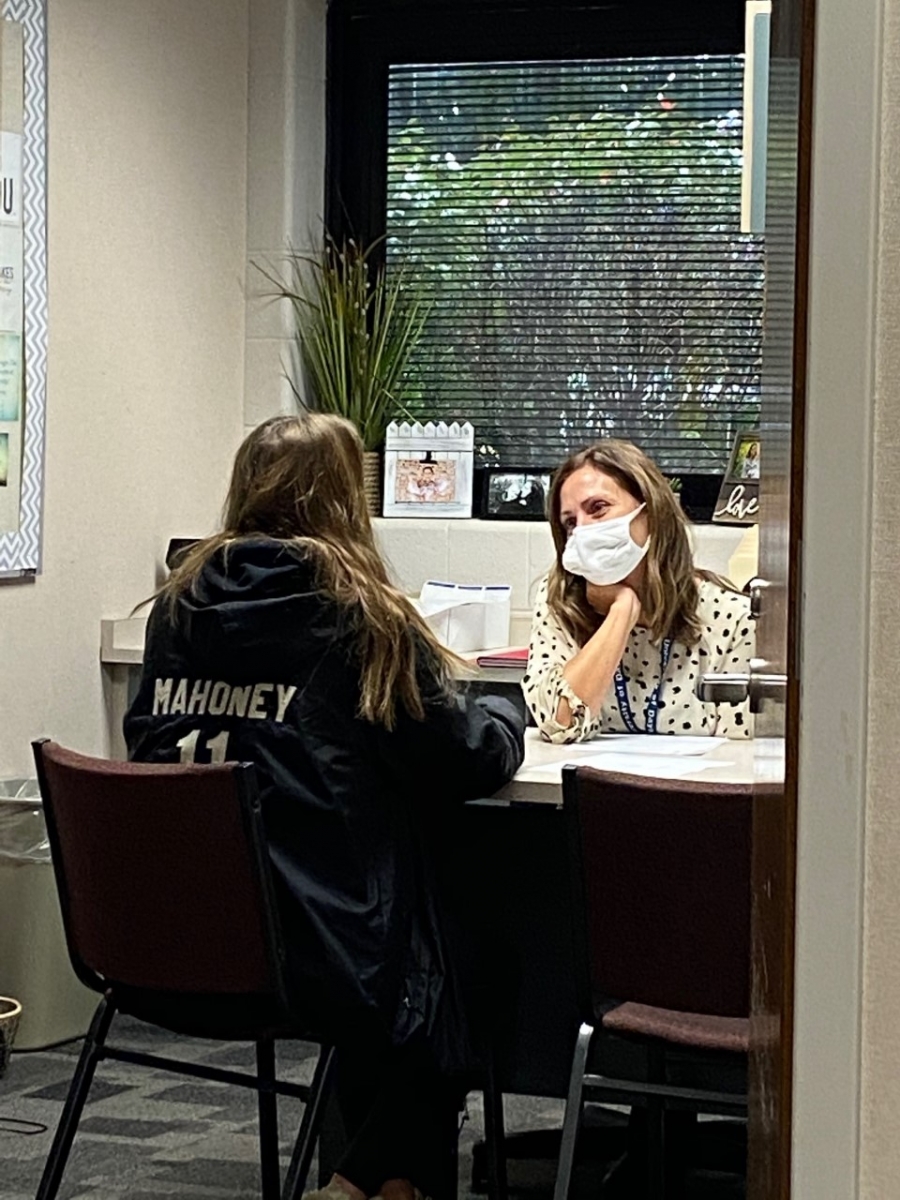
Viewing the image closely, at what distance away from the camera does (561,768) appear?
2375mm

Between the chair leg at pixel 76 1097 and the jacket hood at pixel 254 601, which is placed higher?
the jacket hood at pixel 254 601

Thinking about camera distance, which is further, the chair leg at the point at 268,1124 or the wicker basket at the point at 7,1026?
the wicker basket at the point at 7,1026

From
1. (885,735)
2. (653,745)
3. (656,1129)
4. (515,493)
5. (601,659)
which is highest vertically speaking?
(515,493)

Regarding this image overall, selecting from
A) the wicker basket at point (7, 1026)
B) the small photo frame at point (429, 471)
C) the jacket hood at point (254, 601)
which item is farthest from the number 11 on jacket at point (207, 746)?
the small photo frame at point (429, 471)

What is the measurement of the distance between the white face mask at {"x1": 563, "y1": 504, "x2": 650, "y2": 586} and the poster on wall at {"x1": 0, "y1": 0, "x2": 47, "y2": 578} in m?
1.33

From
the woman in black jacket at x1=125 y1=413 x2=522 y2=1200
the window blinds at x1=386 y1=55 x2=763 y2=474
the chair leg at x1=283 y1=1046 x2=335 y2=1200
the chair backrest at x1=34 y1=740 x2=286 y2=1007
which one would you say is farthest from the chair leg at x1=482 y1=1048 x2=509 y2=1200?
the window blinds at x1=386 y1=55 x2=763 y2=474

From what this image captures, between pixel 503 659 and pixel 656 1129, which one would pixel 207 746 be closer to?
pixel 656 1129

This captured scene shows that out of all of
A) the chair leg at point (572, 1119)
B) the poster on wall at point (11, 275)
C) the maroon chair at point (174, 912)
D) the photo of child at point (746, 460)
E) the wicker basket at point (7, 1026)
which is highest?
the poster on wall at point (11, 275)

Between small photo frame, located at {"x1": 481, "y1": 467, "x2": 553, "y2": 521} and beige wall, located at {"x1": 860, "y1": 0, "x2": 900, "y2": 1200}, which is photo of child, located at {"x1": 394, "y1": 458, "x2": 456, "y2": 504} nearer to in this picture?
small photo frame, located at {"x1": 481, "y1": 467, "x2": 553, "y2": 521}

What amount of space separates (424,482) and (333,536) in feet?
7.56

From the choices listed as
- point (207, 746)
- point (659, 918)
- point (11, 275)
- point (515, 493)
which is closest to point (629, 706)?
point (207, 746)

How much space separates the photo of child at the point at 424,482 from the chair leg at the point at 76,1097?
99.4 inches

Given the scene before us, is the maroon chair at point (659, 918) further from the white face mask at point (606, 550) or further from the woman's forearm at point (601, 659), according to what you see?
the white face mask at point (606, 550)

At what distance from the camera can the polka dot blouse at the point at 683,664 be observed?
3209 millimetres
